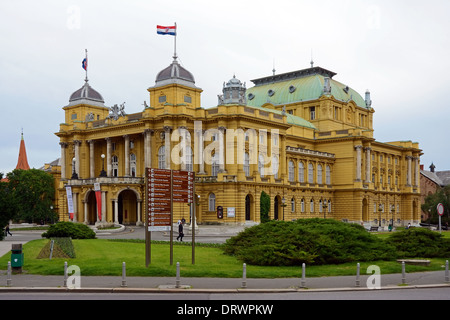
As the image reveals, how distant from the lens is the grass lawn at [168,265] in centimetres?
2656

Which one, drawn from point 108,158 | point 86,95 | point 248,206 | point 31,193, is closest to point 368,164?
point 248,206

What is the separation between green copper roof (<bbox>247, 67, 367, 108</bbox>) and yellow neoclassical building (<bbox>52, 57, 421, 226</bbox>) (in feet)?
0.79

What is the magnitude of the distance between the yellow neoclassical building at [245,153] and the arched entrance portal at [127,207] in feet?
0.49

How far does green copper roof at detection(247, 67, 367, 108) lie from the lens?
4247 inches

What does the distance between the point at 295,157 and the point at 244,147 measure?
683 inches

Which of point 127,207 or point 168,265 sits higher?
point 127,207

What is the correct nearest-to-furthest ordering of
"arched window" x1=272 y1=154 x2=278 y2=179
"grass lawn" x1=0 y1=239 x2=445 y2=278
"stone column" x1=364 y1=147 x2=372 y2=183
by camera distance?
"grass lawn" x1=0 y1=239 x2=445 y2=278
"arched window" x1=272 y1=154 x2=278 y2=179
"stone column" x1=364 y1=147 x2=372 y2=183

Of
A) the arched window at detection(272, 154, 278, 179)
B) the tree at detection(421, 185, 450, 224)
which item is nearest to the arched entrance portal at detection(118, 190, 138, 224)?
the arched window at detection(272, 154, 278, 179)

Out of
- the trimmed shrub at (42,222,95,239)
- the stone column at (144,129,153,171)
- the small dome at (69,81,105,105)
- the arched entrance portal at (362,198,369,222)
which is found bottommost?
the arched entrance portal at (362,198,369,222)

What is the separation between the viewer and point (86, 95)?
Answer: 315 ft

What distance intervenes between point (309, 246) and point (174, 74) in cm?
5451

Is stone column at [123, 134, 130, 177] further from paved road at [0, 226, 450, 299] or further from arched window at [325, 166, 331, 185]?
paved road at [0, 226, 450, 299]

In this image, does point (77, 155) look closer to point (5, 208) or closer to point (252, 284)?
point (5, 208)

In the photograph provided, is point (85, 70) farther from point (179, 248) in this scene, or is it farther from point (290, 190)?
point (179, 248)
